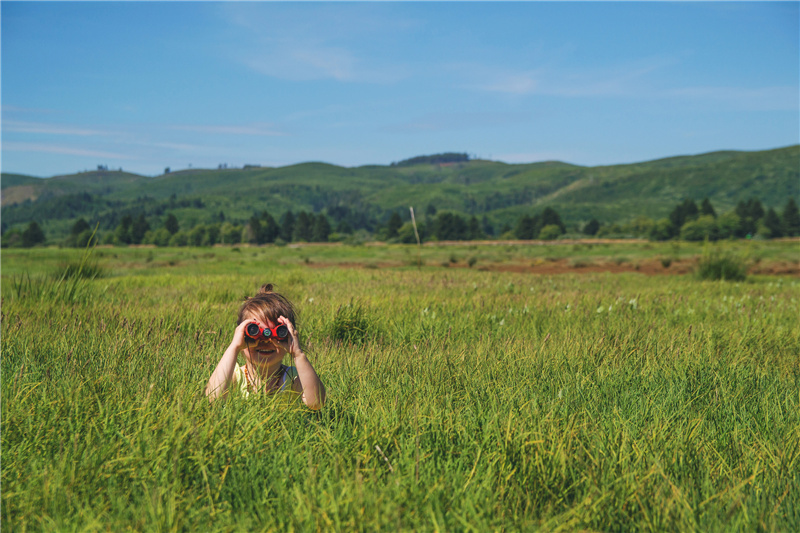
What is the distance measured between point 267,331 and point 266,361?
386 mm

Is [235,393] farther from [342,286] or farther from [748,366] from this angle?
[342,286]

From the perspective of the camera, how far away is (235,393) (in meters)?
2.82

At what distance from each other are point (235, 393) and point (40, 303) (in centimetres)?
503

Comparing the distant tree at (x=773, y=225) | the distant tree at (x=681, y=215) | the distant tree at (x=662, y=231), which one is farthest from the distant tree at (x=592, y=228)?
the distant tree at (x=773, y=225)

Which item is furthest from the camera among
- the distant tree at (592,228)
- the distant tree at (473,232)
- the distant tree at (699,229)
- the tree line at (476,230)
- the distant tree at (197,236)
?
the distant tree at (197,236)

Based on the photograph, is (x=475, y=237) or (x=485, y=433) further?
(x=475, y=237)

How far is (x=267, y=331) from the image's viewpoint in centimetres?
277

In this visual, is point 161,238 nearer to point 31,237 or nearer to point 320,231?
point 320,231

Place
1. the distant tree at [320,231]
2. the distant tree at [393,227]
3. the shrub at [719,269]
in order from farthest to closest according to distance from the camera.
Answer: the distant tree at [320,231]
the distant tree at [393,227]
the shrub at [719,269]

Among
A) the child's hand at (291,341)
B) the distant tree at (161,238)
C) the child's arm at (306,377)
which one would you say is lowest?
the child's arm at (306,377)

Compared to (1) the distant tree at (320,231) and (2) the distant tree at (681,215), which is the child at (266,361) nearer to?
(2) the distant tree at (681,215)

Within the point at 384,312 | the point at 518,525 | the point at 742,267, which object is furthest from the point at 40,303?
the point at 742,267

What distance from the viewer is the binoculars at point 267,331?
2771 millimetres

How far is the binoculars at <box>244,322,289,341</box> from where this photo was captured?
109 inches
